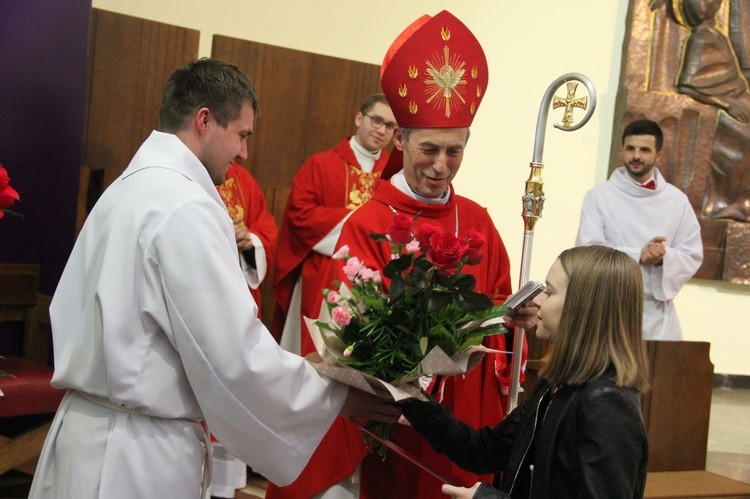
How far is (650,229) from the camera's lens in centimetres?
589

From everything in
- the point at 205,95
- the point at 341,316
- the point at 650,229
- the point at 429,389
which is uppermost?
the point at 205,95

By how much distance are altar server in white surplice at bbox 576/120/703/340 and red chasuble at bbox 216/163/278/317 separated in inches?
75.1

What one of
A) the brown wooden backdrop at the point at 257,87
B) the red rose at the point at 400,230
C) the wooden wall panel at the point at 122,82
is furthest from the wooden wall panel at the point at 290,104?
the red rose at the point at 400,230

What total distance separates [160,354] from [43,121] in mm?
2986

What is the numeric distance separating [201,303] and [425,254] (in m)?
0.53

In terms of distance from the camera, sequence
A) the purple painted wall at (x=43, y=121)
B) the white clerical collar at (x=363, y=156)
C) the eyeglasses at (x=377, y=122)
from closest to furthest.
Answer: the purple painted wall at (x=43, y=121)
the eyeglasses at (x=377, y=122)
the white clerical collar at (x=363, y=156)

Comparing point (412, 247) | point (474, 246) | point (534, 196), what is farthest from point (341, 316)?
point (534, 196)

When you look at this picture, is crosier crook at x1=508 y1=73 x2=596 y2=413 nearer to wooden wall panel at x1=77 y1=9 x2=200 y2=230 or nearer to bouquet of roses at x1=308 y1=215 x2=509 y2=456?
bouquet of roses at x1=308 y1=215 x2=509 y2=456

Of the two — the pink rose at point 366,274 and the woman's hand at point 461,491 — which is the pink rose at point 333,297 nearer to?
the pink rose at point 366,274

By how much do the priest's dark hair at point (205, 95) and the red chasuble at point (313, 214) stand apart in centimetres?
282

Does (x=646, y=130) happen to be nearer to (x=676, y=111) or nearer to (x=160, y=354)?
(x=676, y=111)

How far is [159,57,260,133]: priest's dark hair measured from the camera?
2.26 metres

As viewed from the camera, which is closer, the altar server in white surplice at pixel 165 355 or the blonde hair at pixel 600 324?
the altar server in white surplice at pixel 165 355

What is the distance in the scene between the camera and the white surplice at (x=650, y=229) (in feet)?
18.6
